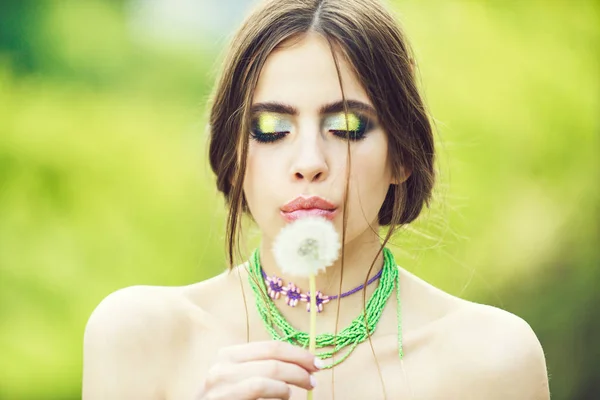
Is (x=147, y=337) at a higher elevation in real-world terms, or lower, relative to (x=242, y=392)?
higher

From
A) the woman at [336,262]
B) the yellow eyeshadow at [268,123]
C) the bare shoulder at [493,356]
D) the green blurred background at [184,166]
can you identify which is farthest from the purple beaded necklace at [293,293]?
the green blurred background at [184,166]

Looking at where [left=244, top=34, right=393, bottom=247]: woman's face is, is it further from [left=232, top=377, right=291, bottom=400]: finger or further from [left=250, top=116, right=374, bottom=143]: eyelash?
[left=232, top=377, right=291, bottom=400]: finger

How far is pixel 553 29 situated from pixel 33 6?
298cm

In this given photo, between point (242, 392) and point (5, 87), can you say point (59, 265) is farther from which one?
point (242, 392)

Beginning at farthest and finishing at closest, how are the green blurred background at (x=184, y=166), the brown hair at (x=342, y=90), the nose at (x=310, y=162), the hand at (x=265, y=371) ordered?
the green blurred background at (x=184, y=166) < the brown hair at (x=342, y=90) < the nose at (x=310, y=162) < the hand at (x=265, y=371)

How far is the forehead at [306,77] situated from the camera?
5.26 ft

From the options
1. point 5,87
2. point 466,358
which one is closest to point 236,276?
point 466,358

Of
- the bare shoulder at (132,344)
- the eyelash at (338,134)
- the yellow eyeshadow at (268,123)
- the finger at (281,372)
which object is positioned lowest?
the finger at (281,372)

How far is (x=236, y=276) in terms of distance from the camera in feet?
6.22

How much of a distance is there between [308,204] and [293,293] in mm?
261

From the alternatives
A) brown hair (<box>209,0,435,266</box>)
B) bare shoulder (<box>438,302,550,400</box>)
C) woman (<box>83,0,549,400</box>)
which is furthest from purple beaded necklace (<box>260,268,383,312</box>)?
bare shoulder (<box>438,302,550,400</box>)

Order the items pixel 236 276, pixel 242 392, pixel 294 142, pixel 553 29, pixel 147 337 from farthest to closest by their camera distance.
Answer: pixel 553 29
pixel 236 276
pixel 147 337
pixel 294 142
pixel 242 392

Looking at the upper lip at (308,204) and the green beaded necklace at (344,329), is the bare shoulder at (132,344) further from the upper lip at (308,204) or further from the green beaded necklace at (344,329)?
→ the upper lip at (308,204)

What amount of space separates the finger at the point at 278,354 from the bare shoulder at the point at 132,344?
445 mm
